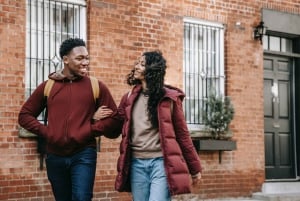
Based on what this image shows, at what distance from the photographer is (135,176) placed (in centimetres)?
557

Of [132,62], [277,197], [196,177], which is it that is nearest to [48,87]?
[196,177]

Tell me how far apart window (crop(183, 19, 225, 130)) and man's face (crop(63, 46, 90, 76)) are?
19.6 ft

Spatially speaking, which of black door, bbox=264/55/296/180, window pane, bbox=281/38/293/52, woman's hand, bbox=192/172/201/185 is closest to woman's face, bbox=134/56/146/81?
woman's hand, bbox=192/172/201/185

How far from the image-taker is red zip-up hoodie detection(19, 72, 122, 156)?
5551 millimetres

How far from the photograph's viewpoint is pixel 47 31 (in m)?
9.77

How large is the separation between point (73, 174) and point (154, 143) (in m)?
0.72

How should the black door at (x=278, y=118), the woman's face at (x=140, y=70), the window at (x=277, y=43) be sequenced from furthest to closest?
the window at (x=277, y=43), the black door at (x=278, y=118), the woman's face at (x=140, y=70)

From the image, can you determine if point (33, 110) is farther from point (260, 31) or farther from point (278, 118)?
point (278, 118)

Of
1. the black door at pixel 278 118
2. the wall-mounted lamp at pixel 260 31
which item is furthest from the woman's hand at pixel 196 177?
the black door at pixel 278 118

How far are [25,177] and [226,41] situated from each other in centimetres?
485

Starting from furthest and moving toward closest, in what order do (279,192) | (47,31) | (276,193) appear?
(279,192)
(276,193)
(47,31)

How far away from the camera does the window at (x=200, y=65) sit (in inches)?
461

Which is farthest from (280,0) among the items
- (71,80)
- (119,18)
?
(71,80)

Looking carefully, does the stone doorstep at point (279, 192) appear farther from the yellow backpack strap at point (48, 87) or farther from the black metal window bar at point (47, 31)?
the yellow backpack strap at point (48, 87)
